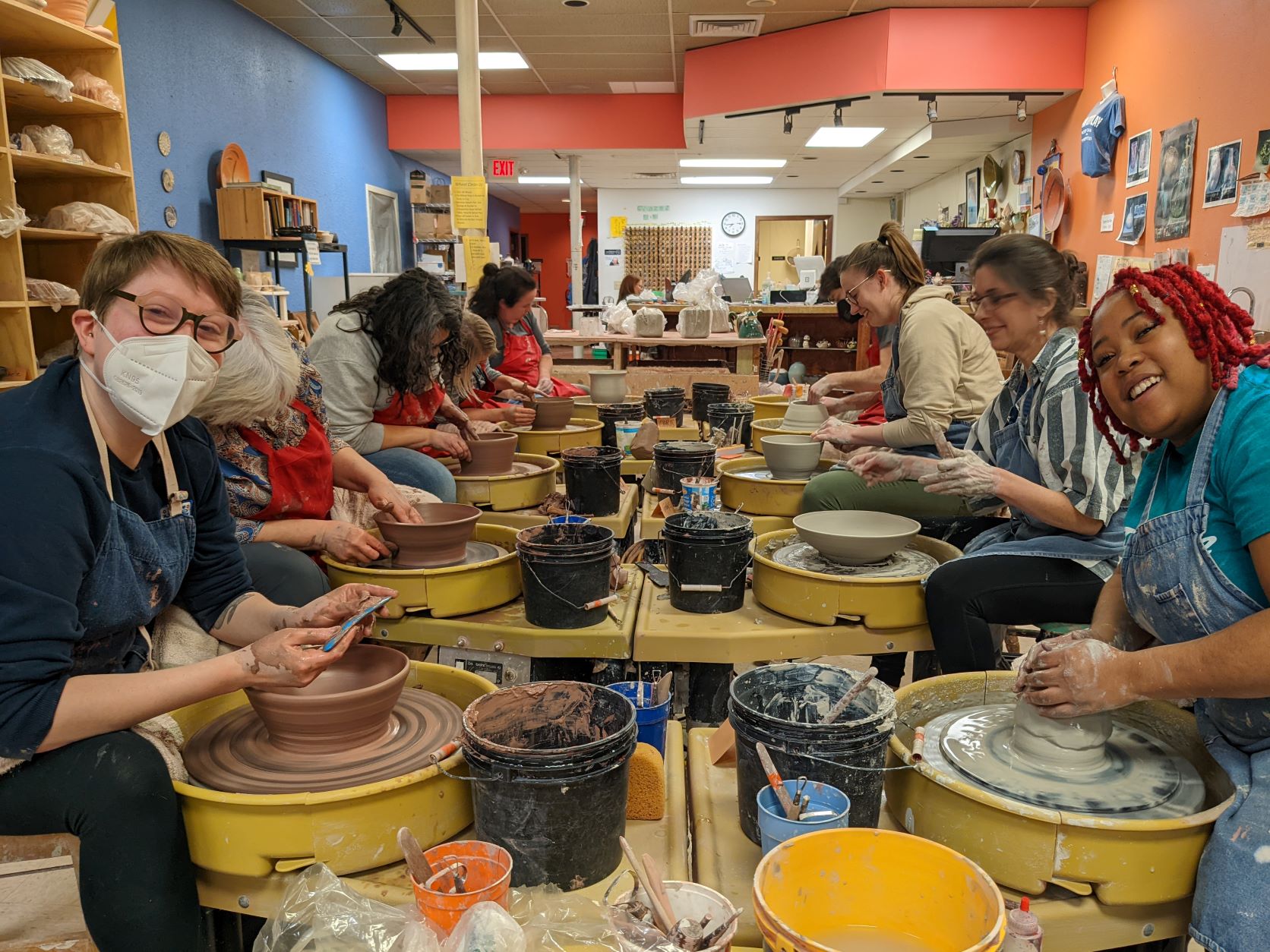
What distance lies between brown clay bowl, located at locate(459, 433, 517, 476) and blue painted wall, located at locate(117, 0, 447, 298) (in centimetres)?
432

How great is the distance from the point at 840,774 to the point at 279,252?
310 inches

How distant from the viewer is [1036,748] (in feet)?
4.74

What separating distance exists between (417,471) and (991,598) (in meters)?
1.89

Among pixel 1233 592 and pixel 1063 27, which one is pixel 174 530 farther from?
pixel 1063 27

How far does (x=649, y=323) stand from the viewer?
605 cm

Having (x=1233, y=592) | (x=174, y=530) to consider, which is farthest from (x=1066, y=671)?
(x=174, y=530)

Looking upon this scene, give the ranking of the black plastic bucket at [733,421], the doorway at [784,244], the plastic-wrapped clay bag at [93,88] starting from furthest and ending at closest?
the doorway at [784,244] → the plastic-wrapped clay bag at [93,88] → the black plastic bucket at [733,421]

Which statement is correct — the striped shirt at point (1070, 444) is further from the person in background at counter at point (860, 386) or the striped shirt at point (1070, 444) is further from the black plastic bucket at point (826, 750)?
the person in background at counter at point (860, 386)

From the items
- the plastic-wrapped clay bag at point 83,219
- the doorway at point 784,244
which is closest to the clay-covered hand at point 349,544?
the plastic-wrapped clay bag at point 83,219

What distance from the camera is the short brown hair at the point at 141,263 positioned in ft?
4.90

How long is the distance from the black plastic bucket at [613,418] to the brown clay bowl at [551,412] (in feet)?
0.55

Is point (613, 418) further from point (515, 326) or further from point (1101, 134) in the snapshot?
point (1101, 134)

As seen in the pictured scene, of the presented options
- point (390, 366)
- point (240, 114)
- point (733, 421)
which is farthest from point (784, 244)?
point (390, 366)

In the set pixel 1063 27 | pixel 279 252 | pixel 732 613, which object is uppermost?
pixel 1063 27
